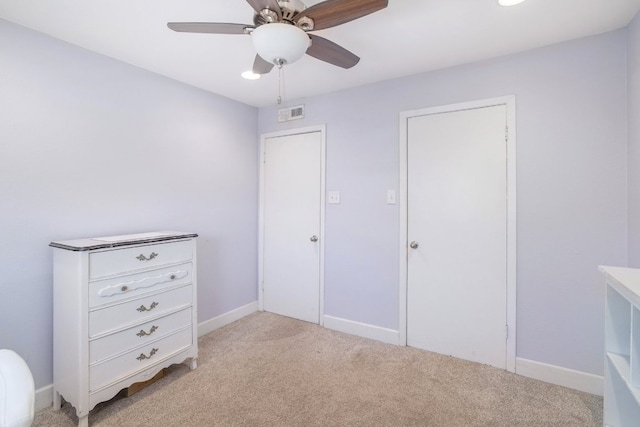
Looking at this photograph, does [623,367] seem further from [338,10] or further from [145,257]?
[145,257]

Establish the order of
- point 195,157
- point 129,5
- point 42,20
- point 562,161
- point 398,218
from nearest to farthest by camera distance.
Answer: point 129,5 < point 42,20 < point 562,161 < point 398,218 < point 195,157

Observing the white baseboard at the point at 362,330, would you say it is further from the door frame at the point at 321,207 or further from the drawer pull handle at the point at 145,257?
the drawer pull handle at the point at 145,257

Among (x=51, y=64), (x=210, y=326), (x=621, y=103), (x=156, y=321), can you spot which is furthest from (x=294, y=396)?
(x=621, y=103)

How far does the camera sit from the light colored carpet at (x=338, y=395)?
1753mm

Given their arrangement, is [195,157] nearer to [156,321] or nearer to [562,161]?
[156,321]

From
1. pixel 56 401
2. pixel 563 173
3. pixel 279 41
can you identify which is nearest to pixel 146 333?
pixel 56 401

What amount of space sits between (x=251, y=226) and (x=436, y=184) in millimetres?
1980

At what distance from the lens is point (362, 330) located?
111 inches

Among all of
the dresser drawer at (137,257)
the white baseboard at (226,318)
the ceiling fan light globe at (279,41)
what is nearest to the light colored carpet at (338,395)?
the white baseboard at (226,318)

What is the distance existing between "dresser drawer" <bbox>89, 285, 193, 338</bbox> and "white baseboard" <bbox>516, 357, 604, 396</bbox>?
2456mm

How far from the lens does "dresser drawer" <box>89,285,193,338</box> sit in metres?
1.75

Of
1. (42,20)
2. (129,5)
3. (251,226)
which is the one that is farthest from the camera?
(251,226)

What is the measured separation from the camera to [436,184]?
2.46 m

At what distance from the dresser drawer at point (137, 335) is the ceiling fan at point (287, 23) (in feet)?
5.70
